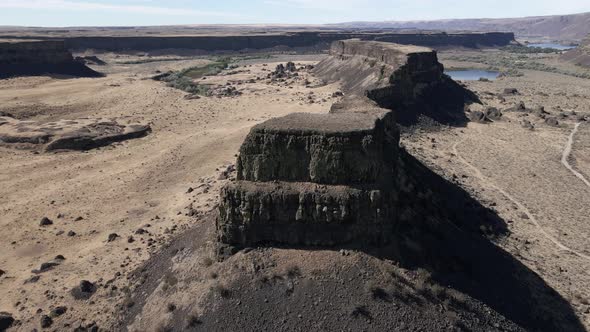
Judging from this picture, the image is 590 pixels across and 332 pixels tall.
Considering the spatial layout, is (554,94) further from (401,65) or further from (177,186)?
(177,186)

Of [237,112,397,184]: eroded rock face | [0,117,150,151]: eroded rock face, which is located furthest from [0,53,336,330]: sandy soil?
[237,112,397,184]: eroded rock face

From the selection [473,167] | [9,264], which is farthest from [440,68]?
[9,264]

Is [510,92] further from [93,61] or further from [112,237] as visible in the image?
[93,61]

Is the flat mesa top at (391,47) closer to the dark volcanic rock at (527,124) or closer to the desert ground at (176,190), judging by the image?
the desert ground at (176,190)

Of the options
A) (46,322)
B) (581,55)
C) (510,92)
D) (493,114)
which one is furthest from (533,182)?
(581,55)

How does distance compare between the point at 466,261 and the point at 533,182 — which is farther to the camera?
the point at 533,182

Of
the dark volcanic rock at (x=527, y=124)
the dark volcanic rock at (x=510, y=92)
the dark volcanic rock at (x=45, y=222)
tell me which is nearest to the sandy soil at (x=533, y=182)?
the dark volcanic rock at (x=527, y=124)
